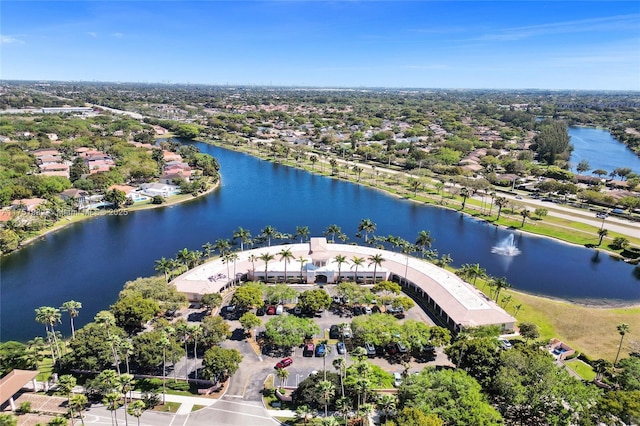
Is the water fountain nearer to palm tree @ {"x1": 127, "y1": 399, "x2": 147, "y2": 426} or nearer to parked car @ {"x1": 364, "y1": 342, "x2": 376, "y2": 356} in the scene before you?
parked car @ {"x1": 364, "y1": 342, "x2": 376, "y2": 356}

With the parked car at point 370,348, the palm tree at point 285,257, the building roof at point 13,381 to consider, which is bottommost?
the parked car at point 370,348

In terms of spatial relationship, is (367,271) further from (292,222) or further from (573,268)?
(573,268)

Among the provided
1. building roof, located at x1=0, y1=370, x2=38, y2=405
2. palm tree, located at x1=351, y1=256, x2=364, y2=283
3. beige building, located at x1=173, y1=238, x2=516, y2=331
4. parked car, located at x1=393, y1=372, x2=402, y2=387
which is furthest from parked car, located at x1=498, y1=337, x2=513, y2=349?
building roof, located at x1=0, y1=370, x2=38, y2=405

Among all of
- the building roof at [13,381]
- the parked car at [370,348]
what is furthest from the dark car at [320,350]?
the building roof at [13,381]

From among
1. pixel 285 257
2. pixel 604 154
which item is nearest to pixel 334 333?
pixel 285 257

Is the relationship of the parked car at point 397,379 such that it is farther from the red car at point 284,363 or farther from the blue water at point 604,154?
the blue water at point 604,154
